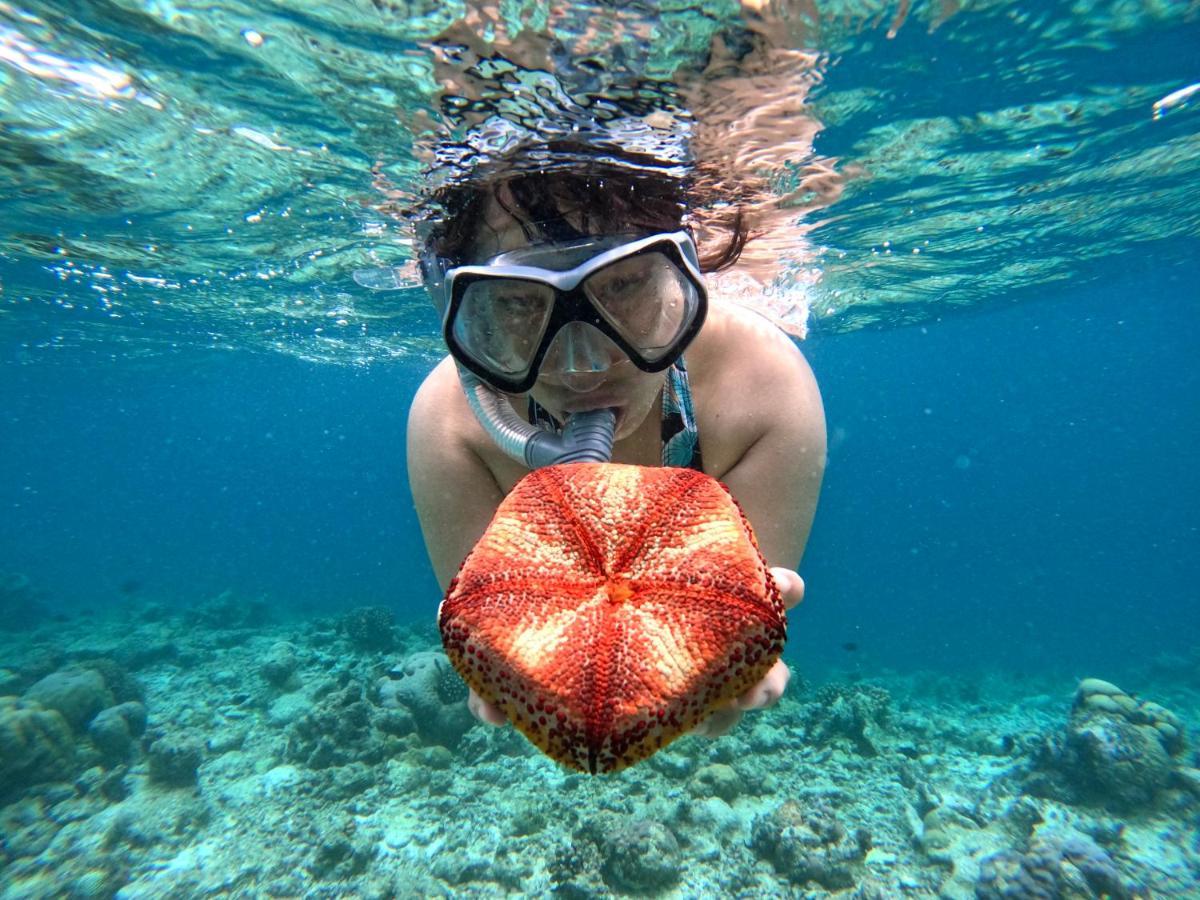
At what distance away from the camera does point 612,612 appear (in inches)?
66.4

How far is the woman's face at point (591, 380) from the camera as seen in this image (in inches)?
111

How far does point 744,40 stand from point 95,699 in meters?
14.3

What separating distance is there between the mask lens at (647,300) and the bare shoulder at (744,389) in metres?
0.57

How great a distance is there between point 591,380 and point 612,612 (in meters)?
1.39

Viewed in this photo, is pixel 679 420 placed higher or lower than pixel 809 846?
higher

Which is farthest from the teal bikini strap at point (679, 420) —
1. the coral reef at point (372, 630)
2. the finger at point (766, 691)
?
the coral reef at point (372, 630)

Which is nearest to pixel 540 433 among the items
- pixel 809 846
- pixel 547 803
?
pixel 809 846

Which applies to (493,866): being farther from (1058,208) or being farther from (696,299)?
(1058,208)

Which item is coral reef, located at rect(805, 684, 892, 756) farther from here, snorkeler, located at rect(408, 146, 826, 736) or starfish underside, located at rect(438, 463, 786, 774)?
starfish underside, located at rect(438, 463, 786, 774)

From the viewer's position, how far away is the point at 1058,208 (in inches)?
524

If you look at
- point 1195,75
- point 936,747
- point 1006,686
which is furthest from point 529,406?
point 1006,686

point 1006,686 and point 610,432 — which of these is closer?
point 610,432

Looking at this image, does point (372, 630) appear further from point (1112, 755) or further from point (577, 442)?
point (577, 442)

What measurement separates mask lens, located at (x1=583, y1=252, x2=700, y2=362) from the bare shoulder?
0.57 meters
